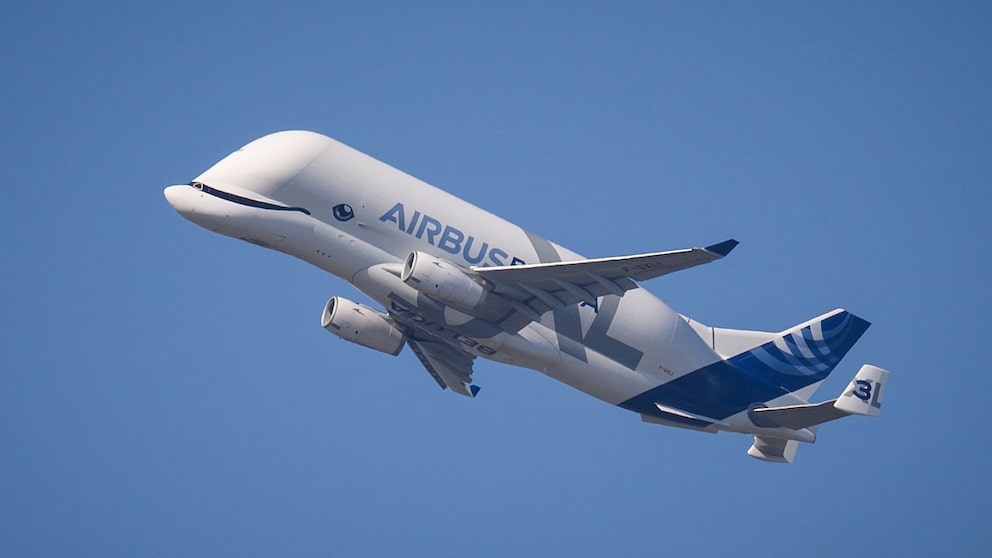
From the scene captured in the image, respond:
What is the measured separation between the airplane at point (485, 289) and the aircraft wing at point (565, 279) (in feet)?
0.18

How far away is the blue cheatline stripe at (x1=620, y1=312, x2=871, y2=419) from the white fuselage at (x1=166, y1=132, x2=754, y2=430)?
7.44ft

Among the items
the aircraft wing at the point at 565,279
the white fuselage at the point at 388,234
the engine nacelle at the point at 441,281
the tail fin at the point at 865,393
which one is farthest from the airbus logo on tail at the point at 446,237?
the tail fin at the point at 865,393

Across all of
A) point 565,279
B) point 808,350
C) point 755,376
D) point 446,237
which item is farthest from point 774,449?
point 446,237

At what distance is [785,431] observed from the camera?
48844 mm

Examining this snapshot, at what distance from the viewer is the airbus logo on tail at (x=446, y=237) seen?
44219 mm

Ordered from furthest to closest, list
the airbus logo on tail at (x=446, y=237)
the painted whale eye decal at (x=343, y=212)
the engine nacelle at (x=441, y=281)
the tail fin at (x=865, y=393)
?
1. the tail fin at (x=865, y=393)
2. the airbus logo on tail at (x=446, y=237)
3. the painted whale eye decal at (x=343, y=212)
4. the engine nacelle at (x=441, y=281)

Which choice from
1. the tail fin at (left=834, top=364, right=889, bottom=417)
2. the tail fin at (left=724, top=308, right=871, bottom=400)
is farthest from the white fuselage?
the tail fin at (left=834, top=364, right=889, bottom=417)

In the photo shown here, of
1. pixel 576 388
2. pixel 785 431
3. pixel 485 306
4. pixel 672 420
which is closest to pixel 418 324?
pixel 485 306

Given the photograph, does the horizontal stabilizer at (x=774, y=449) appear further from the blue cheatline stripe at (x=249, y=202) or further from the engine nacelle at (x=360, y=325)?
the blue cheatline stripe at (x=249, y=202)

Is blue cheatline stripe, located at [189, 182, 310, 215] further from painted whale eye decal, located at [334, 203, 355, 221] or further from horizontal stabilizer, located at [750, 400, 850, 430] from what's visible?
horizontal stabilizer, located at [750, 400, 850, 430]

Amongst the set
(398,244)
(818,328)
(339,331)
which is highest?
(818,328)

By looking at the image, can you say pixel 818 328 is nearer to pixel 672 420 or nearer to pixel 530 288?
pixel 672 420

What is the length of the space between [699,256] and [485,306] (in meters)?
8.04

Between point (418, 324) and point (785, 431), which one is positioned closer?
point (418, 324)
